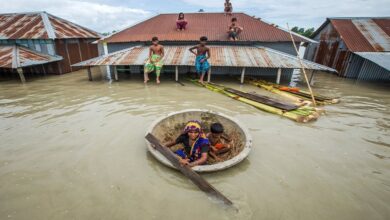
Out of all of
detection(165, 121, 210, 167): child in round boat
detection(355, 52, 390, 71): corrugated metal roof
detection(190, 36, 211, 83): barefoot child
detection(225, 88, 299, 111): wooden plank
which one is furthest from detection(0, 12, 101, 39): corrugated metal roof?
detection(355, 52, 390, 71): corrugated metal roof

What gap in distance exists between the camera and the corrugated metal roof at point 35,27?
41.7ft

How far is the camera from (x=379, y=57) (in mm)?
10656

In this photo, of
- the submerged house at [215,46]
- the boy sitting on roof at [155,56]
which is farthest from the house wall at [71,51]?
the boy sitting on roof at [155,56]

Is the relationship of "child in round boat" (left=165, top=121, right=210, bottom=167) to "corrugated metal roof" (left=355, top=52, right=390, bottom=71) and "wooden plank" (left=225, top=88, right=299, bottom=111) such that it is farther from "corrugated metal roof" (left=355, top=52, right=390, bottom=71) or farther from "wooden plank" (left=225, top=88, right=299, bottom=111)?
"corrugated metal roof" (left=355, top=52, right=390, bottom=71)

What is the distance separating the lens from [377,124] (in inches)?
228

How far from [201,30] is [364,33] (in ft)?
38.5

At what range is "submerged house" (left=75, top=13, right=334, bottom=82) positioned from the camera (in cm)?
1013

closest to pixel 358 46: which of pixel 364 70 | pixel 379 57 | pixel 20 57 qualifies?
pixel 364 70

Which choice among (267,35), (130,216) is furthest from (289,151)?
(267,35)

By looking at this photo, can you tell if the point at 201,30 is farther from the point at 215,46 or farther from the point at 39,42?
the point at 39,42

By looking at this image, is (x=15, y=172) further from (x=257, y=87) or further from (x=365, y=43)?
(x=365, y=43)

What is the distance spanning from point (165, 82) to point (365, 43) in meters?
13.8

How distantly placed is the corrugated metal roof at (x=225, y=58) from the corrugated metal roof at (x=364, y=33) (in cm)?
576

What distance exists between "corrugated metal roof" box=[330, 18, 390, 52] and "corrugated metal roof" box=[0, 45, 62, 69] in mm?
20349
